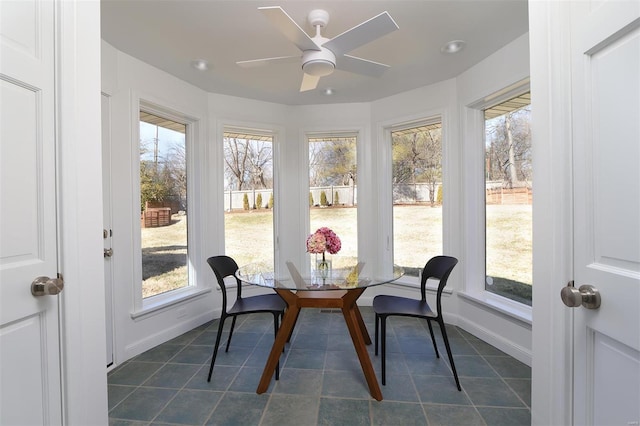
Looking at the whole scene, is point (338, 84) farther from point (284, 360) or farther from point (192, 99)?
point (284, 360)

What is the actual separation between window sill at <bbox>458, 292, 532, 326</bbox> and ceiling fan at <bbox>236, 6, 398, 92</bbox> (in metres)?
2.18

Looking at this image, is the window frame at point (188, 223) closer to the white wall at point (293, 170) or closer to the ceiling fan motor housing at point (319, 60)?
the white wall at point (293, 170)

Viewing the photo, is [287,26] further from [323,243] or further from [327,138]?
[327,138]

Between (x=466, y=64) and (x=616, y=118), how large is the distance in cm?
219

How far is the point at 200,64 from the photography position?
254cm

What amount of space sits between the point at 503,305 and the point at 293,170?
2646 mm

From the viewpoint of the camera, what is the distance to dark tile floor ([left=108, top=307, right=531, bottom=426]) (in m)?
1.67

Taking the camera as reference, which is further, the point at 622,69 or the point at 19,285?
the point at 19,285

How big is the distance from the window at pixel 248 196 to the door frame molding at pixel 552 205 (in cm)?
279

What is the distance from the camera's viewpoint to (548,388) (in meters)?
1.03

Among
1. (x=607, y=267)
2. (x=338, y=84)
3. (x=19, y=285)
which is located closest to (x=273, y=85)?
(x=338, y=84)

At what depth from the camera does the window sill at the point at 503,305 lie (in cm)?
227

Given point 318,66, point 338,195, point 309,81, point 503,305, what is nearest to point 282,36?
point 309,81

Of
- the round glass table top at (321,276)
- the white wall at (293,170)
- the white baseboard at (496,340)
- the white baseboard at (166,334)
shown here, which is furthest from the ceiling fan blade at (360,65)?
the white baseboard at (166,334)
